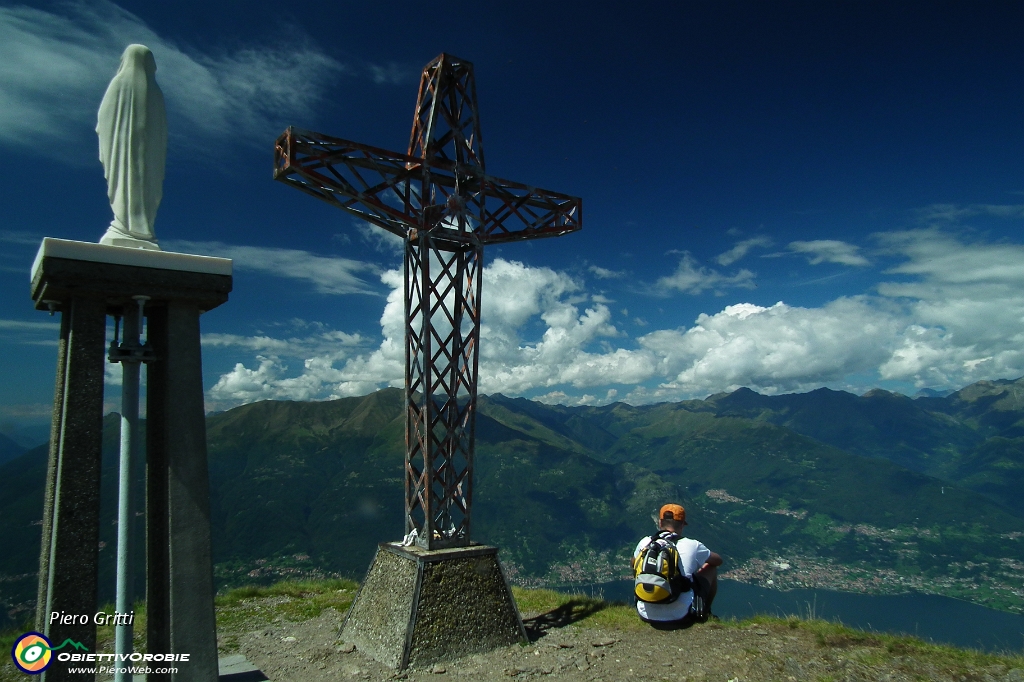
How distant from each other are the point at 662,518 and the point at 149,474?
688cm

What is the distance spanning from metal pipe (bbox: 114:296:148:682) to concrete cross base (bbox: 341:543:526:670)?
14.0ft

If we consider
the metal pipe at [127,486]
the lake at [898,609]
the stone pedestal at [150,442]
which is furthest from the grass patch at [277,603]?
the lake at [898,609]

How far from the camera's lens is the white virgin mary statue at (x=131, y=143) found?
20.8 feet

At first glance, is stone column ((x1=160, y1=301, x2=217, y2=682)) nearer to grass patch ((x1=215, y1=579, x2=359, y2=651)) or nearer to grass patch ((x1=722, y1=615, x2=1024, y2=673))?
grass patch ((x1=215, y1=579, x2=359, y2=651))

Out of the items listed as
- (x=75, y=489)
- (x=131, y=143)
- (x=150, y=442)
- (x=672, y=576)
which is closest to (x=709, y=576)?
(x=672, y=576)

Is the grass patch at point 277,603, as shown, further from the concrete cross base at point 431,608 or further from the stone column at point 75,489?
the stone column at point 75,489

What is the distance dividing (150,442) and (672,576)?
6978 millimetres

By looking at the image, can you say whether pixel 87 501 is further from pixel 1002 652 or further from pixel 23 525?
pixel 23 525

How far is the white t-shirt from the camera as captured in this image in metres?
8.86

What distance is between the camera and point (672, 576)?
8844mm

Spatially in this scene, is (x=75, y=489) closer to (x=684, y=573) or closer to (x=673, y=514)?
(x=673, y=514)

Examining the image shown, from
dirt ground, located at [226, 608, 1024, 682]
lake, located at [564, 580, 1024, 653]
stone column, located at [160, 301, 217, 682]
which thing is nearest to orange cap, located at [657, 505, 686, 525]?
dirt ground, located at [226, 608, 1024, 682]

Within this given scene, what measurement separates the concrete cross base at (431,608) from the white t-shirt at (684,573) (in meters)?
2.32

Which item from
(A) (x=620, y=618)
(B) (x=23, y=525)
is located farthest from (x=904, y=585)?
(B) (x=23, y=525)
